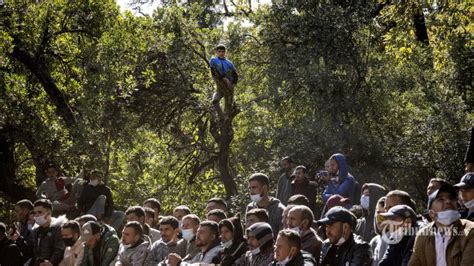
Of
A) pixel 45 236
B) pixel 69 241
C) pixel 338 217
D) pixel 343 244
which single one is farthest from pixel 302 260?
pixel 45 236

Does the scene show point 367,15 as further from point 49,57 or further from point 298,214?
point 298,214

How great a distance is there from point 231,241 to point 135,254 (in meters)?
1.60

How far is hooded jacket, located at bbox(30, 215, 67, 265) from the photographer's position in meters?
12.6

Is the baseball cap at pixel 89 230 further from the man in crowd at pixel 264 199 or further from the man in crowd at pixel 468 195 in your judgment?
the man in crowd at pixel 468 195

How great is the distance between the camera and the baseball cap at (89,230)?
11477mm

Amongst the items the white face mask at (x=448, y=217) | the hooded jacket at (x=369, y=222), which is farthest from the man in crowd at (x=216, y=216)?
the white face mask at (x=448, y=217)

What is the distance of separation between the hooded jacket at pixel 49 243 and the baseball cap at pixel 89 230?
3.61 feet

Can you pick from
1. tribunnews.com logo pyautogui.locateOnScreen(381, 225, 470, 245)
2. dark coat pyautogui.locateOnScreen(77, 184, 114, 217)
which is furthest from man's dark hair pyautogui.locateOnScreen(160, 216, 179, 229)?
dark coat pyautogui.locateOnScreen(77, 184, 114, 217)

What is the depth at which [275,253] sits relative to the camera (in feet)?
28.0

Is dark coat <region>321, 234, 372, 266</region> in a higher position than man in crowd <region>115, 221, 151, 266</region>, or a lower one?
lower

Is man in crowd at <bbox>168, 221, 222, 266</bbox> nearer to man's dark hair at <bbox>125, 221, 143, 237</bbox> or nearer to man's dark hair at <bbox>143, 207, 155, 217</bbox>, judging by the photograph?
man's dark hair at <bbox>125, 221, 143, 237</bbox>

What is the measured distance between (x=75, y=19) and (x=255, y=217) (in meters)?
12.5

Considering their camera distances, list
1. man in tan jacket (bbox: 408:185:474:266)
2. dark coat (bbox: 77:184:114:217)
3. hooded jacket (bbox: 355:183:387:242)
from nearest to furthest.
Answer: man in tan jacket (bbox: 408:185:474:266)
hooded jacket (bbox: 355:183:387:242)
dark coat (bbox: 77:184:114:217)

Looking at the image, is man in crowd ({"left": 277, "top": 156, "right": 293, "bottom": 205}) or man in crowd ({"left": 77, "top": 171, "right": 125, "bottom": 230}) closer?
man in crowd ({"left": 277, "top": 156, "right": 293, "bottom": 205})
